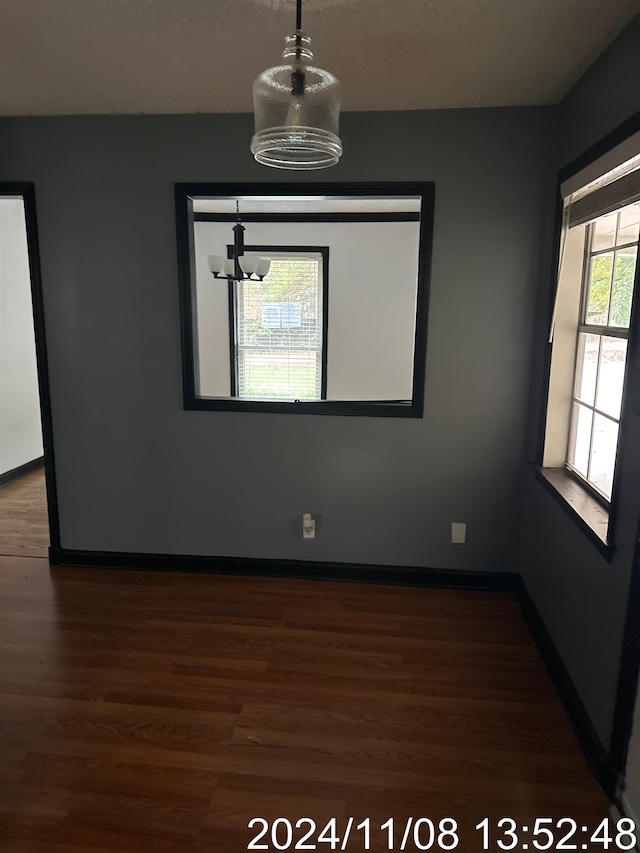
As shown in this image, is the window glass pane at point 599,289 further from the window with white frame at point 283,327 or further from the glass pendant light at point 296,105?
the window with white frame at point 283,327

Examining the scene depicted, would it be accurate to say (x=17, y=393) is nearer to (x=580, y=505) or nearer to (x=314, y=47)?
(x=314, y=47)

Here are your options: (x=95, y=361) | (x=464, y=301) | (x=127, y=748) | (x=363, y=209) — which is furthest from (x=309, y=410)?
(x=363, y=209)

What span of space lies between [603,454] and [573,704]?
3.15ft

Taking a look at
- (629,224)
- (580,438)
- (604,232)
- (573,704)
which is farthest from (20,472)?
(629,224)

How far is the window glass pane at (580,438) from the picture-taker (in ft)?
8.21

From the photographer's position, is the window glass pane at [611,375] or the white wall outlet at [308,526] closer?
the window glass pane at [611,375]

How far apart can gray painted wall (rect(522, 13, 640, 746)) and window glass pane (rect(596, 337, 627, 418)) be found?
0.38m

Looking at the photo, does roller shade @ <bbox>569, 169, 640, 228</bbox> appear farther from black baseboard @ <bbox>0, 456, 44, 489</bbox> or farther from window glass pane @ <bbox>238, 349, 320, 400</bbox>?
black baseboard @ <bbox>0, 456, 44, 489</bbox>

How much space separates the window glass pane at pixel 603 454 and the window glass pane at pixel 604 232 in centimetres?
71

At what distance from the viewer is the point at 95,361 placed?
3.20m

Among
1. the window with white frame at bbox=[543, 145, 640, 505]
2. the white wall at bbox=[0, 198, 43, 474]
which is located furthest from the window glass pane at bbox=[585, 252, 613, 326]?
the white wall at bbox=[0, 198, 43, 474]

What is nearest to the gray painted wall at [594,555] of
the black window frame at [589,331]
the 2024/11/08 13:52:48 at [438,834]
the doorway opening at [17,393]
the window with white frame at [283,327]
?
the black window frame at [589,331]

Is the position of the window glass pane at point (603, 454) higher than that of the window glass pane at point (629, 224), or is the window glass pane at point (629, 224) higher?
the window glass pane at point (629, 224)

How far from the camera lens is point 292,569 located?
10.7 feet
